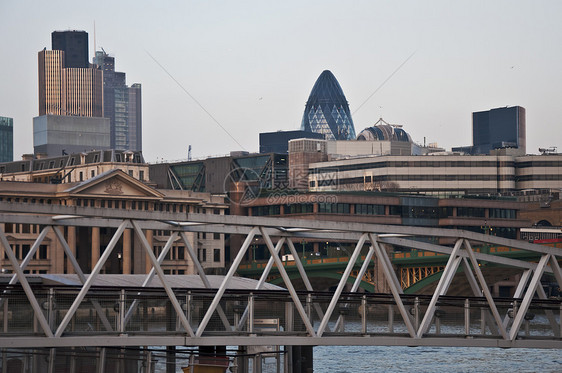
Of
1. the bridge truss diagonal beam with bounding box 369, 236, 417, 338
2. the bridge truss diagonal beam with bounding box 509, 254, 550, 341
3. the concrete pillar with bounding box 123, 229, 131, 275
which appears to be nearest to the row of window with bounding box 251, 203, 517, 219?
the concrete pillar with bounding box 123, 229, 131, 275

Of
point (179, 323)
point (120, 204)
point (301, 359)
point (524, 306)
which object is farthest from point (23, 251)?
point (179, 323)

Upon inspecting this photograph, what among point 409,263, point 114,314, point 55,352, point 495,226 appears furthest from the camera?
point 495,226

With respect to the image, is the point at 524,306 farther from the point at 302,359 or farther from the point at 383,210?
the point at 383,210

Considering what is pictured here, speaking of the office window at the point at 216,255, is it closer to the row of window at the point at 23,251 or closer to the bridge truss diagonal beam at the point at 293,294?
the row of window at the point at 23,251

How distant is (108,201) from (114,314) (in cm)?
12420

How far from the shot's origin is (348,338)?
41.8 meters

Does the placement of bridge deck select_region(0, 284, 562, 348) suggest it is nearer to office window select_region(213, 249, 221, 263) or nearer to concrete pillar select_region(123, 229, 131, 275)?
concrete pillar select_region(123, 229, 131, 275)

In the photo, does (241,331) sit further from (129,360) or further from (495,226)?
(495,226)

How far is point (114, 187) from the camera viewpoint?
538 feet

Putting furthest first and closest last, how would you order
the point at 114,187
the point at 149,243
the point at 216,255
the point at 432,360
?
1. the point at 216,255
2. the point at 149,243
3. the point at 114,187
4. the point at 432,360

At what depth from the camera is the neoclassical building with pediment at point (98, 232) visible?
15212 centimetres

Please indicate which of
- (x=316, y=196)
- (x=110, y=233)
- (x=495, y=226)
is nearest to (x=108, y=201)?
(x=110, y=233)

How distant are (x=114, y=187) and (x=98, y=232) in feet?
21.8

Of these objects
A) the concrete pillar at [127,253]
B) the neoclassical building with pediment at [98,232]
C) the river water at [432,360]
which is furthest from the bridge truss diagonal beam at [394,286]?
the concrete pillar at [127,253]
